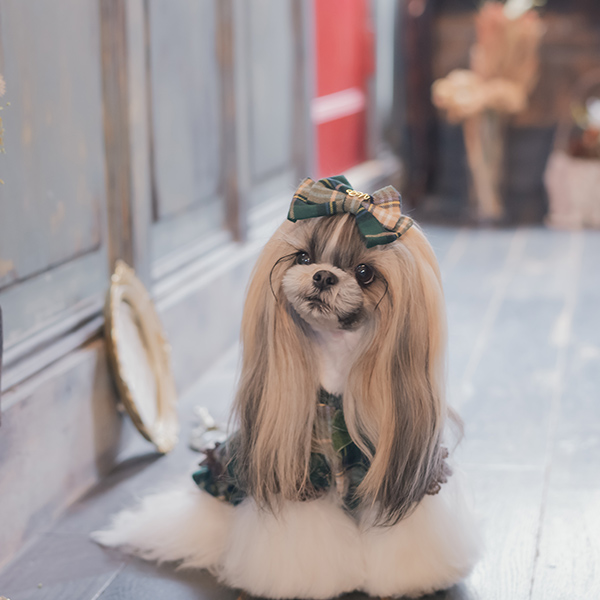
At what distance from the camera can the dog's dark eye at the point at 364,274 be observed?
1286 mm

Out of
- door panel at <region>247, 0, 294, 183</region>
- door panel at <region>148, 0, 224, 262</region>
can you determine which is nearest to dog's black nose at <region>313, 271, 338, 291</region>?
door panel at <region>148, 0, 224, 262</region>

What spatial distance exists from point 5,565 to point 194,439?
0.61 metres

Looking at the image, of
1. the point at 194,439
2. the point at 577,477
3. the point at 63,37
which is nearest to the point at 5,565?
the point at 194,439

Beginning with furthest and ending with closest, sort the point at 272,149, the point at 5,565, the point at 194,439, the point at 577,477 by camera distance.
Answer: the point at 272,149, the point at 194,439, the point at 577,477, the point at 5,565

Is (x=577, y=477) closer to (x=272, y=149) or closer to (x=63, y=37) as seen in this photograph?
(x=63, y=37)

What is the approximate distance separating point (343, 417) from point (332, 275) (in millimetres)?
264

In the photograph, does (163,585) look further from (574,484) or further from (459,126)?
(459,126)

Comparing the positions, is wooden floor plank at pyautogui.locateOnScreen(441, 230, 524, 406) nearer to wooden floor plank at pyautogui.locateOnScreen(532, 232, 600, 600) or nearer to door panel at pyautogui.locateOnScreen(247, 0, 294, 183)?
wooden floor plank at pyautogui.locateOnScreen(532, 232, 600, 600)

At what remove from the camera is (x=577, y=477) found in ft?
6.40

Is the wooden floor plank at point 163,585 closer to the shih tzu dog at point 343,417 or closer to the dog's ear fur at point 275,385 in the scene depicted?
the shih tzu dog at point 343,417

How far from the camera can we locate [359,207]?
1285 millimetres

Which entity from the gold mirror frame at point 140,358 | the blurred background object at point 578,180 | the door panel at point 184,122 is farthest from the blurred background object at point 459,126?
the gold mirror frame at point 140,358

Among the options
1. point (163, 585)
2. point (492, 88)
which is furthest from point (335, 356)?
→ point (492, 88)

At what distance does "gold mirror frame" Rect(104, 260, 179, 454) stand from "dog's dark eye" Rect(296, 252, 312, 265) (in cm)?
77
